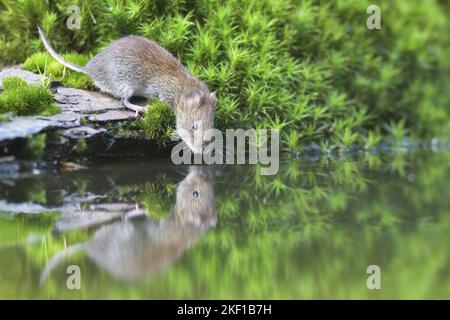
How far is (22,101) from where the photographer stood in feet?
18.6

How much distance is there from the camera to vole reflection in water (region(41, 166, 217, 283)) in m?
3.42

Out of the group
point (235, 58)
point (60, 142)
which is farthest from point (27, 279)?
point (235, 58)

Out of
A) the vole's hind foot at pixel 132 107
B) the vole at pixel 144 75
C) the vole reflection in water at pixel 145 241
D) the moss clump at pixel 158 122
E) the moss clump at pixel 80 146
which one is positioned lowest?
the vole reflection in water at pixel 145 241

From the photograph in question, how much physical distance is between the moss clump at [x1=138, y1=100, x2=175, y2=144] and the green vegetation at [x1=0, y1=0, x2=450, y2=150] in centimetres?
62

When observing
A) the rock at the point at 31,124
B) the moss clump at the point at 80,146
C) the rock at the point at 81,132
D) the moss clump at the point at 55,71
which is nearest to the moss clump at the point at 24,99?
the rock at the point at 31,124

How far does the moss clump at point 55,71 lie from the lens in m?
6.59

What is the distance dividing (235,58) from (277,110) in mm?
780

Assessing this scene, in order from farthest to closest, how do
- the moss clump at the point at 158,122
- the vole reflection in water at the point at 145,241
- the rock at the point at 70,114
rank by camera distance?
1. the moss clump at the point at 158,122
2. the rock at the point at 70,114
3. the vole reflection in water at the point at 145,241

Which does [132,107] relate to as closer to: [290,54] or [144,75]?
[144,75]

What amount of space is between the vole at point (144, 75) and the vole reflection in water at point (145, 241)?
1694 mm

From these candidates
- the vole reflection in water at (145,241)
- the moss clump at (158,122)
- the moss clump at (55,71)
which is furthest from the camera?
the moss clump at (55,71)

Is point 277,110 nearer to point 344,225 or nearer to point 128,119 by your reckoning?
point 128,119

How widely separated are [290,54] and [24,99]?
333cm

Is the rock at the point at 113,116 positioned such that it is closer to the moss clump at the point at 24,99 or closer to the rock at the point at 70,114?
the rock at the point at 70,114
